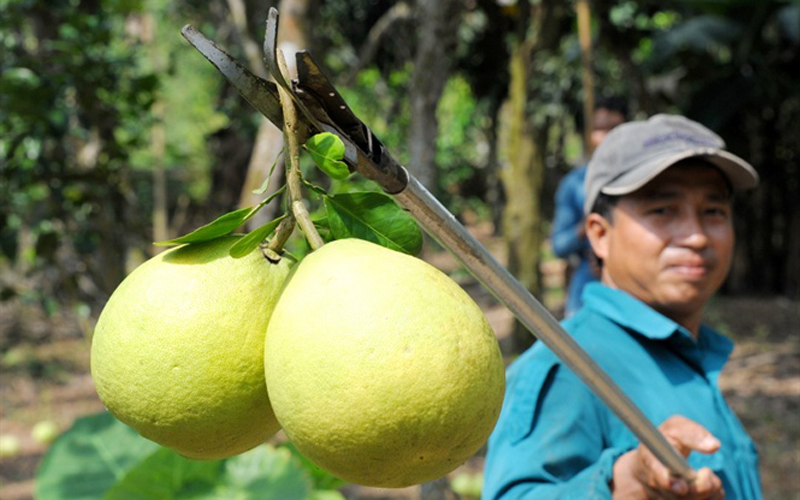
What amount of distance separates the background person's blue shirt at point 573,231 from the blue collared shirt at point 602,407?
2686mm

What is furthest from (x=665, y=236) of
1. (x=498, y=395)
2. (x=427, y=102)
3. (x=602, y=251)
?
(x=427, y=102)

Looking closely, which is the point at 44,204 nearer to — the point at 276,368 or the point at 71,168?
the point at 71,168

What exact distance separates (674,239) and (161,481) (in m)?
1.10

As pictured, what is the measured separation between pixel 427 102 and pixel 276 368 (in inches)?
106

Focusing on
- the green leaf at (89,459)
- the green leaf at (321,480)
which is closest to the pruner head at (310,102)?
the green leaf at (321,480)

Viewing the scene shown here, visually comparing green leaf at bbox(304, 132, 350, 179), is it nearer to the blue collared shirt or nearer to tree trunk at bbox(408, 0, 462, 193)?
the blue collared shirt

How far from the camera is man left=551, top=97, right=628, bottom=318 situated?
4.43 m

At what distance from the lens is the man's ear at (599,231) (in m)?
1.88

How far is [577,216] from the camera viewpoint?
15.2 ft

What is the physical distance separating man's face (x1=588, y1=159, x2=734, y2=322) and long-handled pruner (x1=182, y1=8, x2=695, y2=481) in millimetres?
824

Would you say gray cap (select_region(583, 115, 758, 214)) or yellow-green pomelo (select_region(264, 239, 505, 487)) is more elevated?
yellow-green pomelo (select_region(264, 239, 505, 487))

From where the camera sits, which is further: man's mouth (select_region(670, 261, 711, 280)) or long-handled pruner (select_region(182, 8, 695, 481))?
man's mouth (select_region(670, 261, 711, 280))

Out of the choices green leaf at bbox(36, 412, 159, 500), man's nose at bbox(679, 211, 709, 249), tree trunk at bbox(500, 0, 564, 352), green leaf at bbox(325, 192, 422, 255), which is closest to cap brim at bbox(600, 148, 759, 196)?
man's nose at bbox(679, 211, 709, 249)

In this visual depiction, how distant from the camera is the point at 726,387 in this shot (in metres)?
6.76
